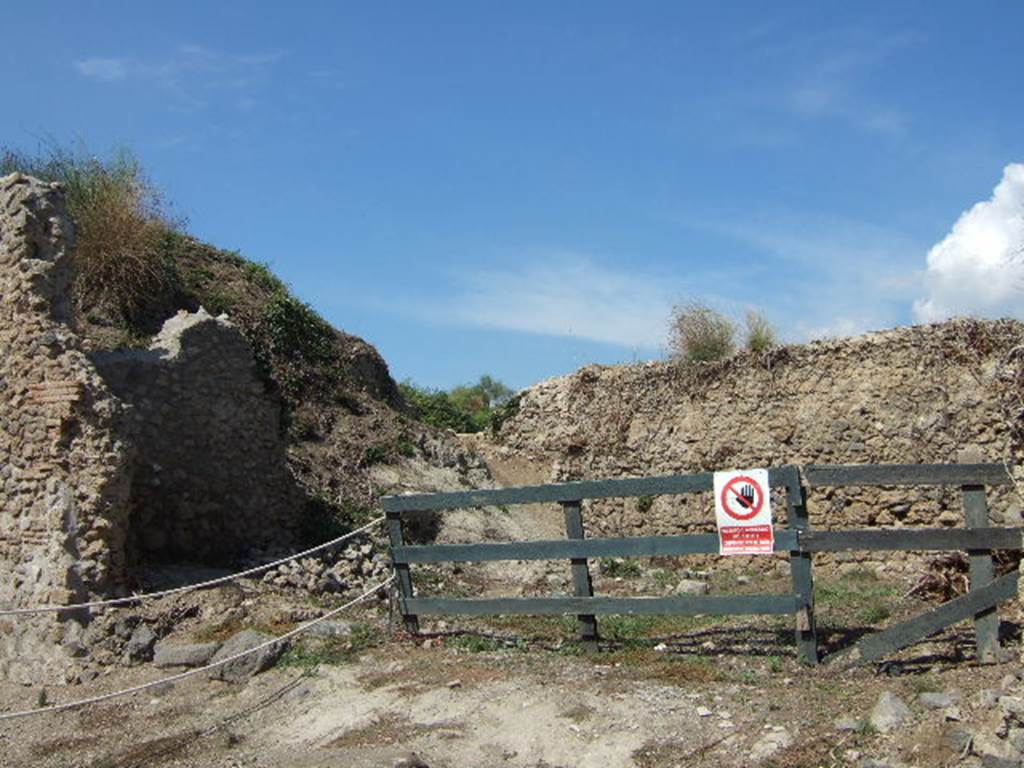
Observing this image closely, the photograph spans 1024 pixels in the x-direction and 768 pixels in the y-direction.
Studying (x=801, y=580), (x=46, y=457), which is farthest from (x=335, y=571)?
→ (x=801, y=580)

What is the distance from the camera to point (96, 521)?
10477 millimetres

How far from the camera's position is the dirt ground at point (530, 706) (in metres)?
6.85

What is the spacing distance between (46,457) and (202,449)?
251 cm

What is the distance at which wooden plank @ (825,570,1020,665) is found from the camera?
7652mm

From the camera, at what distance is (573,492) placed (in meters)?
8.99

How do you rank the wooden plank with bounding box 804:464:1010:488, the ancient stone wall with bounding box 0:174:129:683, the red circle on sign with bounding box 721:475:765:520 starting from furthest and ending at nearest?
the ancient stone wall with bounding box 0:174:129:683
the red circle on sign with bounding box 721:475:765:520
the wooden plank with bounding box 804:464:1010:488


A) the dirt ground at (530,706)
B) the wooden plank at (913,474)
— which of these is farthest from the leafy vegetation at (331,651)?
the wooden plank at (913,474)

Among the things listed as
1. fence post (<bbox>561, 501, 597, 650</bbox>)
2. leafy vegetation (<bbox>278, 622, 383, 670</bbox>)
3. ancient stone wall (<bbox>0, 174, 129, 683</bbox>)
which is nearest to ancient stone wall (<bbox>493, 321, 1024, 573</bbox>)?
fence post (<bbox>561, 501, 597, 650</bbox>)

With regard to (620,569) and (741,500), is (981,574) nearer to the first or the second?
(741,500)

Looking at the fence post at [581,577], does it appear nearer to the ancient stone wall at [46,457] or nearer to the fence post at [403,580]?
the fence post at [403,580]

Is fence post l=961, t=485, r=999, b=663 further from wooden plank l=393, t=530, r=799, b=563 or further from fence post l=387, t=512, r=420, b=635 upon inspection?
fence post l=387, t=512, r=420, b=635

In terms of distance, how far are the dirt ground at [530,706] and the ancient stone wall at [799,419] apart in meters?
6.24

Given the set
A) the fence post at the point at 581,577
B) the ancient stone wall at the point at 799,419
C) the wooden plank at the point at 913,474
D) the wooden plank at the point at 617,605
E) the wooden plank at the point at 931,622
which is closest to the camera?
the wooden plank at the point at 931,622

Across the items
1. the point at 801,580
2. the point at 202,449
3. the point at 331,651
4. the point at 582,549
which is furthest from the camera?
the point at 202,449
